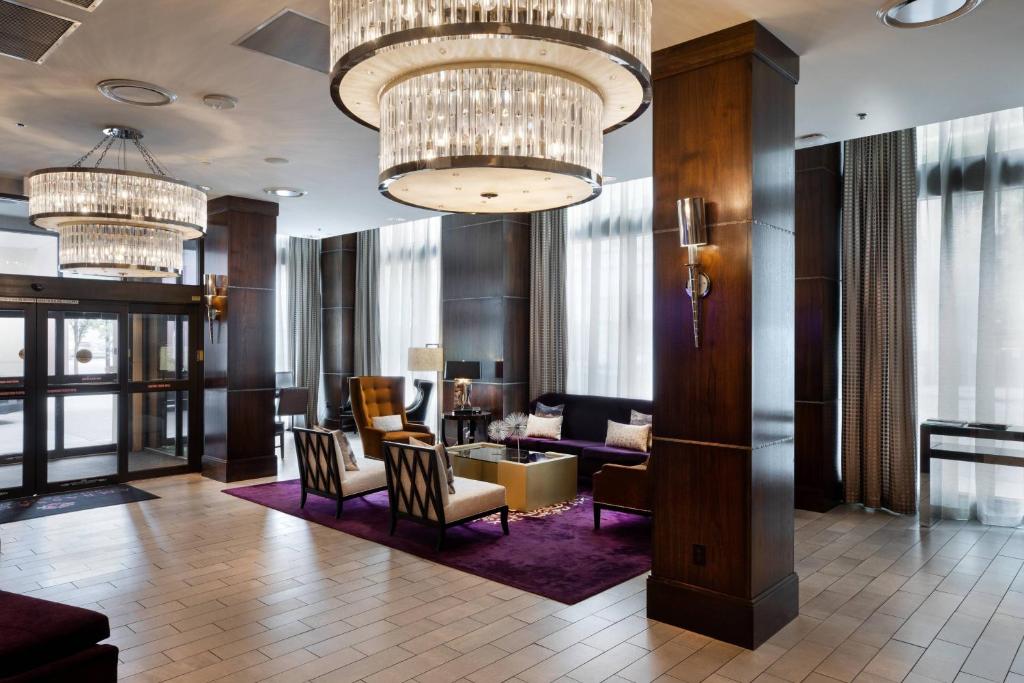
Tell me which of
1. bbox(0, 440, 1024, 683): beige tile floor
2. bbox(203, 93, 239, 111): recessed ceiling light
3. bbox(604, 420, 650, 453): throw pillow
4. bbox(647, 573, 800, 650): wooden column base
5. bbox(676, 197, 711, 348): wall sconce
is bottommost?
bbox(0, 440, 1024, 683): beige tile floor

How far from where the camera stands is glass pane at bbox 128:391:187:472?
7.50 m

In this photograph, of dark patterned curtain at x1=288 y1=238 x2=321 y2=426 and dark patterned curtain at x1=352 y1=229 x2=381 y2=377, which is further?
dark patterned curtain at x1=288 y1=238 x2=321 y2=426

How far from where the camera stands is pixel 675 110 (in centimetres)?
368

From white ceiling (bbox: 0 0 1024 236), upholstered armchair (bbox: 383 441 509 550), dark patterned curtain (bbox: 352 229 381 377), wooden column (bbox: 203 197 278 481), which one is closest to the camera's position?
white ceiling (bbox: 0 0 1024 236)

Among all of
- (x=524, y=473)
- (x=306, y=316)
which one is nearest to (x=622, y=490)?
(x=524, y=473)

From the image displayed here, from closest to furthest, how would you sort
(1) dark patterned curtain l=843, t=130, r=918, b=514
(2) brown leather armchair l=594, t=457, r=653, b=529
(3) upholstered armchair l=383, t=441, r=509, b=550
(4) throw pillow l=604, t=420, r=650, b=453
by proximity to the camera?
(3) upholstered armchair l=383, t=441, r=509, b=550 < (2) brown leather armchair l=594, t=457, r=653, b=529 < (1) dark patterned curtain l=843, t=130, r=918, b=514 < (4) throw pillow l=604, t=420, r=650, b=453

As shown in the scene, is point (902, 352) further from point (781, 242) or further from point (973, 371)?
point (781, 242)

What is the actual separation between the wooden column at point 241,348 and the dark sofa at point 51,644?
4.97 m

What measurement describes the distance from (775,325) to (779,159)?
0.92 meters

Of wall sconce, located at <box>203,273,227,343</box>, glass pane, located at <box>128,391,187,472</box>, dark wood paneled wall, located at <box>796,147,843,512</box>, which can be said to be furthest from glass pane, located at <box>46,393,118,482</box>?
dark wood paneled wall, located at <box>796,147,843,512</box>

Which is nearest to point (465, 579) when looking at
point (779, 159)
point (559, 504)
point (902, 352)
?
point (559, 504)

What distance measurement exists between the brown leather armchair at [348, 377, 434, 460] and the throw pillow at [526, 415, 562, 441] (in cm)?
113

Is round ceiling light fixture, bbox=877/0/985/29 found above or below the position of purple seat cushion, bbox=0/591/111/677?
above

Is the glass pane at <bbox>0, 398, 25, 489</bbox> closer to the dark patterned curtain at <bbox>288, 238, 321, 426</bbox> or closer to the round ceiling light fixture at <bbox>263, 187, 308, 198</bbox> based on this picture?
the round ceiling light fixture at <bbox>263, 187, 308, 198</bbox>
